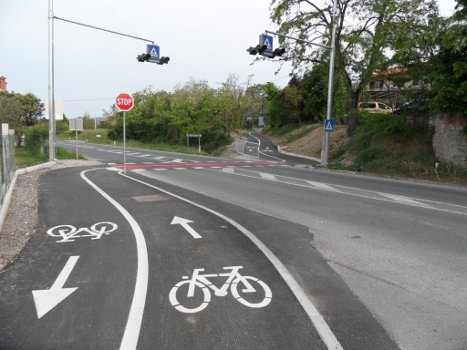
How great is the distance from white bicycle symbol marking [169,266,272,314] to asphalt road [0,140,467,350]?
6cm

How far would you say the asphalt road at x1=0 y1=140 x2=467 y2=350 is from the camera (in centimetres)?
360

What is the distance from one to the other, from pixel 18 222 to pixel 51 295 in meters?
4.09

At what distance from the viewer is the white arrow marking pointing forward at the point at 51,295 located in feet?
13.4

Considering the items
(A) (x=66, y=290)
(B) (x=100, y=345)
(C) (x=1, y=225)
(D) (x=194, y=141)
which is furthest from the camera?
(D) (x=194, y=141)

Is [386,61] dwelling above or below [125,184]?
above

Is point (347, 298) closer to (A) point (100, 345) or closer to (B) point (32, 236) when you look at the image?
(A) point (100, 345)

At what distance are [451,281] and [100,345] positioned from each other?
4.27 metres

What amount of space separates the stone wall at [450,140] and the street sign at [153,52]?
14.0 meters

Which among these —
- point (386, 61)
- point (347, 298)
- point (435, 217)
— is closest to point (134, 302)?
point (347, 298)

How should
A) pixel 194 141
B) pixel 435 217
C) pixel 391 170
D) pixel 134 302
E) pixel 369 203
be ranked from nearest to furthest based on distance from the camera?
pixel 134 302 → pixel 435 217 → pixel 369 203 → pixel 391 170 → pixel 194 141

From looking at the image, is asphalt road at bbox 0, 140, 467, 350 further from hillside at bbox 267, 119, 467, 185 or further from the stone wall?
the stone wall

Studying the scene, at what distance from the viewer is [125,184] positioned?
44.3ft

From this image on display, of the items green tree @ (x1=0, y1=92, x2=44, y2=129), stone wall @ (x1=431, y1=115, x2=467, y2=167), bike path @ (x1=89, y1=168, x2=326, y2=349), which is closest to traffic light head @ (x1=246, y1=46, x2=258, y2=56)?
stone wall @ (x1=431, y1=115, x2=467, y2=167)

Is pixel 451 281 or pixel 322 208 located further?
pixel 322 208
